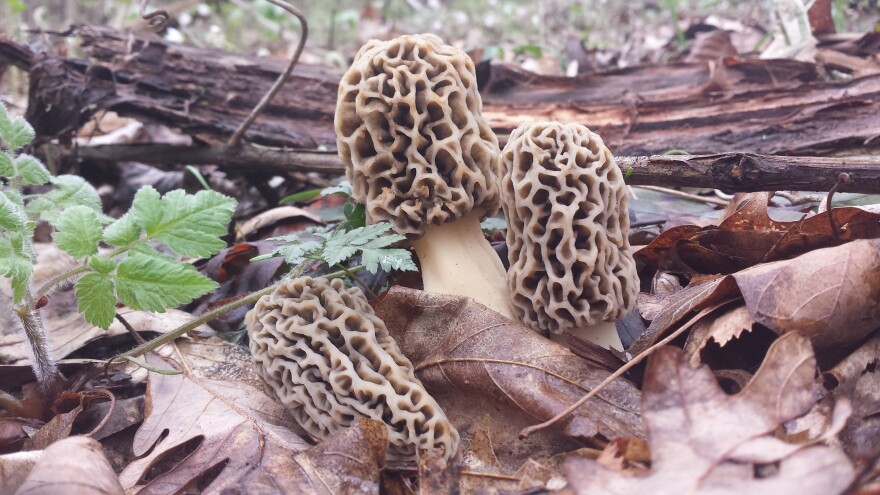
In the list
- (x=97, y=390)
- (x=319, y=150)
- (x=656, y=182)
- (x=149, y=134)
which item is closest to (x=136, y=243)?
(x=97, y=390)

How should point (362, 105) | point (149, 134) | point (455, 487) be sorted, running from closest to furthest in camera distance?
point (455, 487)
point (362, 105)
point (149, 134)

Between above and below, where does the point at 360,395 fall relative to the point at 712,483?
below

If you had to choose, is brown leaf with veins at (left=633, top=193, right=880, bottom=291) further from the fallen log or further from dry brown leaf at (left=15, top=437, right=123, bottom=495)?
dry brown leaf at (left=15, top=437, right=123, bottom=495)

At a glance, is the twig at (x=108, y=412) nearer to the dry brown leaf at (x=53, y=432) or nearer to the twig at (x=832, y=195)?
the dry brown leaf at (x=53, y=432)

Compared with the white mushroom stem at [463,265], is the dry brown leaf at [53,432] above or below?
below

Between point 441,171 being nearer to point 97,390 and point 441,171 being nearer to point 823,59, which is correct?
point 97,390

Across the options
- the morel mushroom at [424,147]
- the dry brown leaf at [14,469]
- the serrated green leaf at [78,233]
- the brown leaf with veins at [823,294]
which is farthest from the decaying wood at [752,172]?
the dry brown leaf at [14,469]
